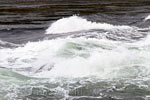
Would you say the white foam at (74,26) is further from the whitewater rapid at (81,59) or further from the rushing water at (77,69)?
the whitewater rapid at (81,59)

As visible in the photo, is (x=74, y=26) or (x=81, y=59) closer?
(x=81, y=59)

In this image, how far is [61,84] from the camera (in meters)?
9.66

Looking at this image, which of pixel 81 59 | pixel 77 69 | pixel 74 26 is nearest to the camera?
pixel 77 69

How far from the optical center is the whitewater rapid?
10.7 metres

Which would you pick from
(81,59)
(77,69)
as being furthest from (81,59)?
(77,69)

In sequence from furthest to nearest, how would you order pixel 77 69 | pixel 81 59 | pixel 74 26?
pixel 74 26, pixel 81 59, pixel 77 69

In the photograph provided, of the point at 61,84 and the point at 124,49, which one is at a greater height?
the point at 124,49

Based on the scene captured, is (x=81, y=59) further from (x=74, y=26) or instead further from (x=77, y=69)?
(x=74, y=26)

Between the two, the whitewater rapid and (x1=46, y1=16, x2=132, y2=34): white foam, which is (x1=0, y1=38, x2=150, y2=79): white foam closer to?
the whitewater rapid

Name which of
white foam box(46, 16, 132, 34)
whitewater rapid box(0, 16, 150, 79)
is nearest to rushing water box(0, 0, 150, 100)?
whitewater rapid box(0, 16, 150, 79)

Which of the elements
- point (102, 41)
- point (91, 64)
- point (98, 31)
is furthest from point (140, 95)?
point (98, 31)

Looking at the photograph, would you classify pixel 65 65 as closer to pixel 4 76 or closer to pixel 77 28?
pixel 4 76

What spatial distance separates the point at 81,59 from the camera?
38.2 feet

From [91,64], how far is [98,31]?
305 inches
